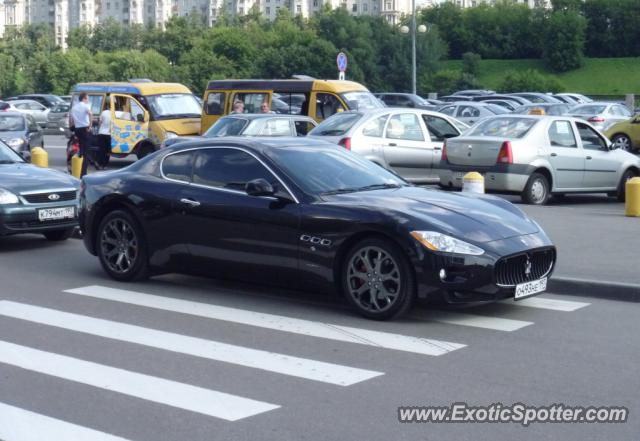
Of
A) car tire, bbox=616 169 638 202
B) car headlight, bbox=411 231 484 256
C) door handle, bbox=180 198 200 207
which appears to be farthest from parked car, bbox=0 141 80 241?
car tire, bbox=616 169 638 202

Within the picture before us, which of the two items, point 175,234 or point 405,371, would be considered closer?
point 405,371

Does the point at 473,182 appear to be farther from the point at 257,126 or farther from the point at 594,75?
the point at 594,75

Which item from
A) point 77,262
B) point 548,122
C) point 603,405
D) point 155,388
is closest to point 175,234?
point 77,262

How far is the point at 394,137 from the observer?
1972cm

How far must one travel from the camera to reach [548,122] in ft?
60.3

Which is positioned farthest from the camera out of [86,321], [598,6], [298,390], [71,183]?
[598,6]

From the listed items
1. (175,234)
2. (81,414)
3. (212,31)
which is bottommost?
(81,414)

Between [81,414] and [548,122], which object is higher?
[548,122]

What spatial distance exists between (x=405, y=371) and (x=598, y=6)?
125983 millimetres

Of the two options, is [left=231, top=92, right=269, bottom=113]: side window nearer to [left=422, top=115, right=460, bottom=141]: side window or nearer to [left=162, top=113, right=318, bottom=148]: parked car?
[left=162, top=113, right=318, bottom=148]: parked car

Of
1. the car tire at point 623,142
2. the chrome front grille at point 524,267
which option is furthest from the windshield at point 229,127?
the car tire at point 623,142

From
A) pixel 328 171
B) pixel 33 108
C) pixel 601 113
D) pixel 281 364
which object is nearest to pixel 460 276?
pixel 281 364

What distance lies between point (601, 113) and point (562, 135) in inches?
739

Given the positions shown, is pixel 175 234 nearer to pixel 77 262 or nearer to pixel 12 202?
pixel 77 262
